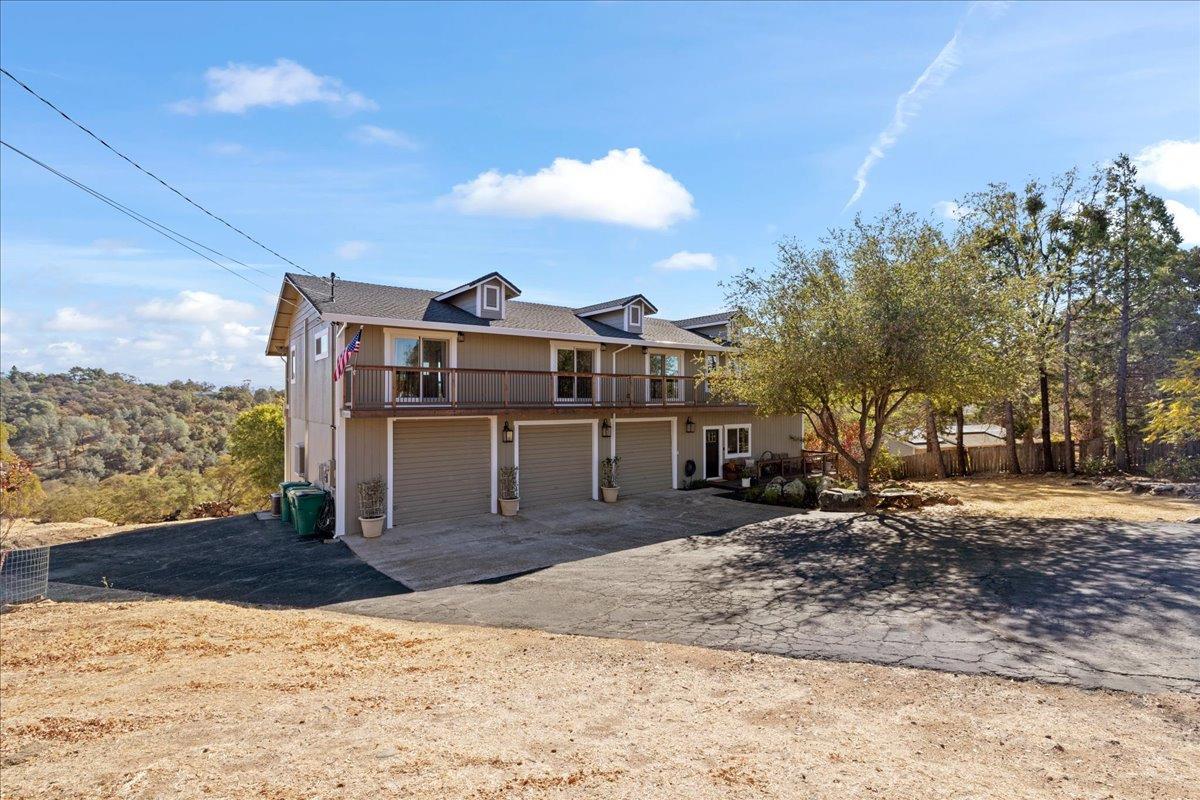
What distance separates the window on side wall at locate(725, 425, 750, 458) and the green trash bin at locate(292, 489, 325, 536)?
13.6m

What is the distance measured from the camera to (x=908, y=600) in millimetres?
7984

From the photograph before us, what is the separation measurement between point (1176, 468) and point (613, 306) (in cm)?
2094

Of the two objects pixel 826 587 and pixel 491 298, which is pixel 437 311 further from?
pixel 826 587

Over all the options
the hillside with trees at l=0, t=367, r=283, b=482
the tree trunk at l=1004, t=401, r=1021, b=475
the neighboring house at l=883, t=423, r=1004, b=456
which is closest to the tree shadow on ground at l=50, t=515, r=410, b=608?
the hillside with trees at l=0, t=367, r=283, b=482

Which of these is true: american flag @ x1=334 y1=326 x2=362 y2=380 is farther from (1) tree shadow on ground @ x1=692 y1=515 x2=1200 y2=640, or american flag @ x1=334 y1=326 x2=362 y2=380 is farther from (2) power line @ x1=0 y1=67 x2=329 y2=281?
(1) tree shadow on ground @ x1=692 y1=515 x2=1200 y2=640

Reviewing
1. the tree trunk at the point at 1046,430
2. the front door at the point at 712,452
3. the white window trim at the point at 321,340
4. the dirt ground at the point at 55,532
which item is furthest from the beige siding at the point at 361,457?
the tree trunk at the point at 1046,430

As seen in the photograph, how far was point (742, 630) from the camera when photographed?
7.03 m

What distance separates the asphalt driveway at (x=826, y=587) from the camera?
6270mm

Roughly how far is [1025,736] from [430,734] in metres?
4.58

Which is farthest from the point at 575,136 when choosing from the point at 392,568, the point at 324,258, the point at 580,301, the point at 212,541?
the point at 212,541

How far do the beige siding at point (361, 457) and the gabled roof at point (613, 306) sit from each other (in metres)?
8.93

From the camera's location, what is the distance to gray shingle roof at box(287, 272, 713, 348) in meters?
14.5

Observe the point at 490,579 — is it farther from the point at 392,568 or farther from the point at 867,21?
the point at 867,21

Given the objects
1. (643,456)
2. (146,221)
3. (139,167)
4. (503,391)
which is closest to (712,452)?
(643,456)
